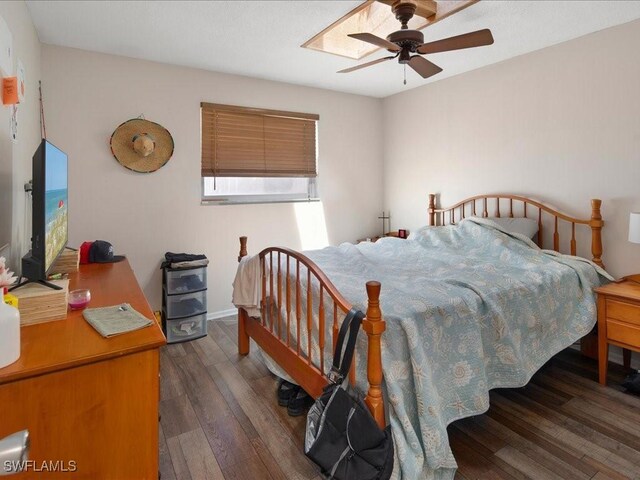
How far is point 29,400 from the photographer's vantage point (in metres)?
0.97

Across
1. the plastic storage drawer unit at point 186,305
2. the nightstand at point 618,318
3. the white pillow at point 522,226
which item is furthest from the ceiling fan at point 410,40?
the plastic storage drawer unit at point 186,305

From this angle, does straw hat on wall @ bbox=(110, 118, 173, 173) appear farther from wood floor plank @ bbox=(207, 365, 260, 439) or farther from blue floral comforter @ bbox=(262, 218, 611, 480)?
wood floor plank @ bbox=(207, 365, 260, 439)

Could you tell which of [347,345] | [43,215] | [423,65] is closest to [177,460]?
[347,345]

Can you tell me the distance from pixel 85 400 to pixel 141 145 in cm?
253

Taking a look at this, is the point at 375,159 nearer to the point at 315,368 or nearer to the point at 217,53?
the point at 217,53

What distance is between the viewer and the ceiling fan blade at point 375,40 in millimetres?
2025

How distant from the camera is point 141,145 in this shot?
10.2 ft

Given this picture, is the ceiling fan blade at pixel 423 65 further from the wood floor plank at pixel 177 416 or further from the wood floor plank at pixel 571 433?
the wood floor plank at pixel 177 416

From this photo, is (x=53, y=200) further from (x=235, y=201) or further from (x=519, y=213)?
(x=519, y=213)

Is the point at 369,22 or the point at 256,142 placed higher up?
the point at 369,22

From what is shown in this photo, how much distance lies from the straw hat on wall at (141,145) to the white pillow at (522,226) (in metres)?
2.92

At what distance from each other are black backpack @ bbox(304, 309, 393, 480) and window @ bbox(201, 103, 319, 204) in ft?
8.24

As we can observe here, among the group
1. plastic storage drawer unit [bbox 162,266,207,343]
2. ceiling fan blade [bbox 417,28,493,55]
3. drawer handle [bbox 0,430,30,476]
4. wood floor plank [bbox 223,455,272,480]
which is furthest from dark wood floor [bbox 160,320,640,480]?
ceiling fan blade [bbox 417,28,493,55]

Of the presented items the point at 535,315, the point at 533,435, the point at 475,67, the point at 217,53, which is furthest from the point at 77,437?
the point at 475,67
